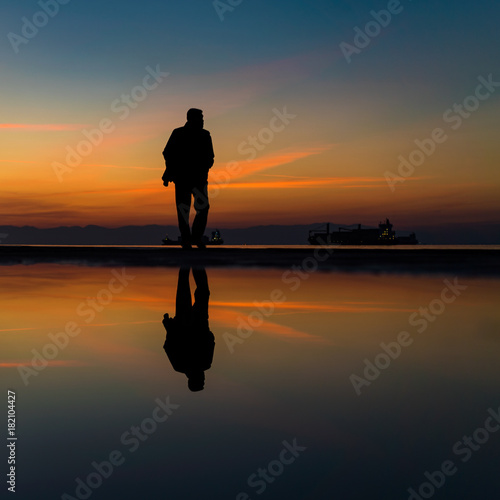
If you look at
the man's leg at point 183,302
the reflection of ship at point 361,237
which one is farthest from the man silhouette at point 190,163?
the reflection of ship at point 361,237

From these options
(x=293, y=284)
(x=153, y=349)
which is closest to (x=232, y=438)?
(x=153, y=349)

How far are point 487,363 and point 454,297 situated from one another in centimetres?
305

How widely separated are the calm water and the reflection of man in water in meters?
0.02

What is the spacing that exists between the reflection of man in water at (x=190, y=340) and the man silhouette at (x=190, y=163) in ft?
20.6

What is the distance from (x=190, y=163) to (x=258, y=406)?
985 centimetres

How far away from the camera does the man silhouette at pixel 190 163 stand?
11.4m

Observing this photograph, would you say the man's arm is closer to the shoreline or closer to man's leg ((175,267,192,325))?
the shoreline

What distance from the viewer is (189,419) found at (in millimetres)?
1846

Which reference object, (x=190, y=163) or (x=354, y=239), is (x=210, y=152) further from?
(x=354, y=239)

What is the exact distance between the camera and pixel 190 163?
37.6 feet

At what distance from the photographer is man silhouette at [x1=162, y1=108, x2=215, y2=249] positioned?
37.4ft

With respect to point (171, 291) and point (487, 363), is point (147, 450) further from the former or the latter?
point (171, 291)

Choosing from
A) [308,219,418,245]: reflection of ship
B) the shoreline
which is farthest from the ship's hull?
the shoreline

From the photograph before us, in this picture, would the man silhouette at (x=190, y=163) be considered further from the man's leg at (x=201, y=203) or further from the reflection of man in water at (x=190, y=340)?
the reflection of man in water at (x=190, y=340)
